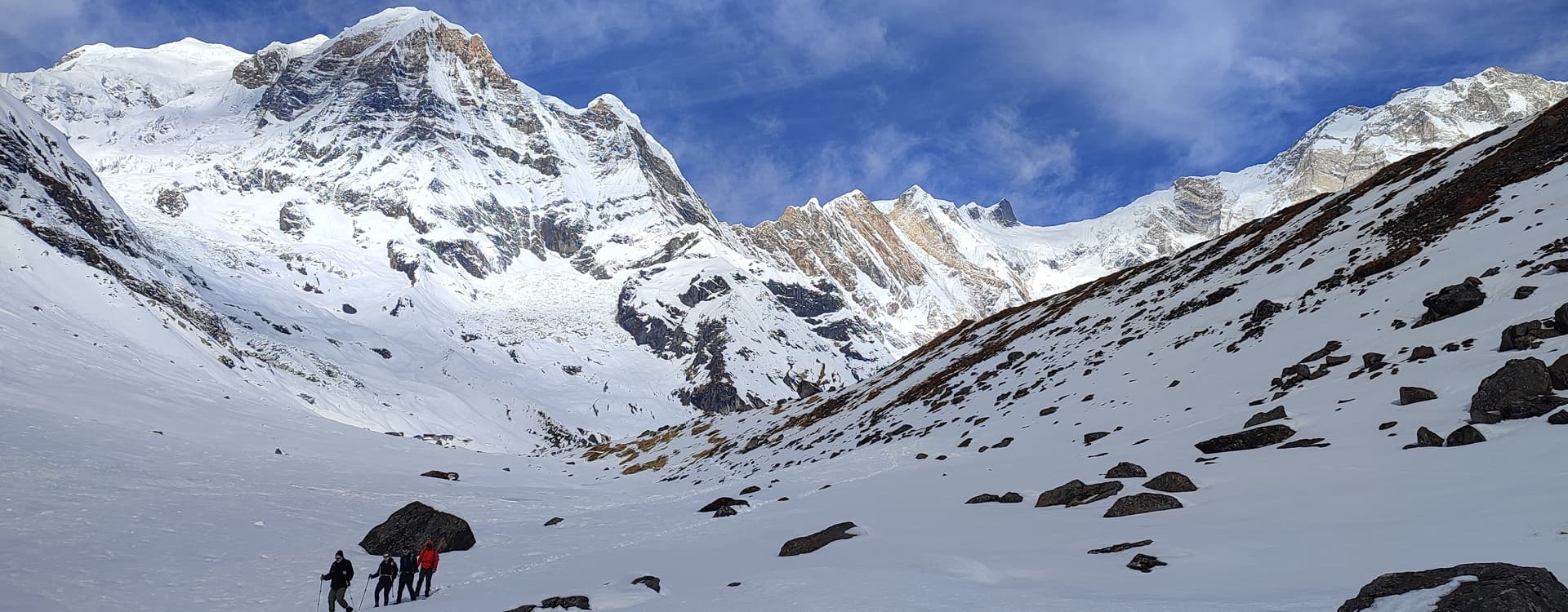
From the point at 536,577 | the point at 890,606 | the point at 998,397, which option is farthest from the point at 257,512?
the point at 998,397

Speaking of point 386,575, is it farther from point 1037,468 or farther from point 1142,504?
point 1037,468

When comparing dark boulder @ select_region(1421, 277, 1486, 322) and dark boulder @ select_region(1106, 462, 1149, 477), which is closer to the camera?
dark boulder @ select_region(1106, 462, 1149, 477)

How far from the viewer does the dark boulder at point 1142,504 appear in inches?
554

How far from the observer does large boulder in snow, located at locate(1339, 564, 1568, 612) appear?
554 centimetres

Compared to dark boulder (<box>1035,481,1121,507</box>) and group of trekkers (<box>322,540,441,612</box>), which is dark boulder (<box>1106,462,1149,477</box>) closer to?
dark boulder (<box>1035,481,1121,507</box>)

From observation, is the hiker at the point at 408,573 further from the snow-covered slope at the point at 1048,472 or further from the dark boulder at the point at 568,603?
the dark boulder at the point at 568,603

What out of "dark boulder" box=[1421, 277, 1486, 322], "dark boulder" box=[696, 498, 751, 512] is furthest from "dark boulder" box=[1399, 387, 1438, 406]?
"dark boulder" box=[696, 498, 751, 512]

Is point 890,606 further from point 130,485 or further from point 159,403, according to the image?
point 159,403

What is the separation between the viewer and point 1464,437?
517 inches

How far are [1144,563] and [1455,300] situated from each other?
61.5ft

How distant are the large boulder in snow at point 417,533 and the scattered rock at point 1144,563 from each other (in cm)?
1938

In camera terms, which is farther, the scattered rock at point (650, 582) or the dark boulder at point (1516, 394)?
the scattered rock at point (650, 582)

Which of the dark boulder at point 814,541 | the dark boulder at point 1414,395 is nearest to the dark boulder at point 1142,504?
the dark boulder at point 814,541

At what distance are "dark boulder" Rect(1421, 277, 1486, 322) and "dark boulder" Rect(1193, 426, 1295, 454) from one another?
338 inches
